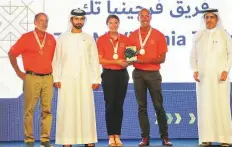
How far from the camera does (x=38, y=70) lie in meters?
6.12

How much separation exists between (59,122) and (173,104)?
2.05 m

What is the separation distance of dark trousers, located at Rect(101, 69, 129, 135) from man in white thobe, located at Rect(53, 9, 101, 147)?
6.4 inches

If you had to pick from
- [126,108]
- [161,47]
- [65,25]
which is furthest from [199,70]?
[65,25]

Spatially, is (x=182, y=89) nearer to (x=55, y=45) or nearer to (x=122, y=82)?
(x=122, y=82)

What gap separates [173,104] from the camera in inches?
297

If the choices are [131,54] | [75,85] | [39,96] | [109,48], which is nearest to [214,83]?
[131,54]

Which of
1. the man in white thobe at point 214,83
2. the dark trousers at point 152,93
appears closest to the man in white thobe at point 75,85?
the dark trousers at point 152,93

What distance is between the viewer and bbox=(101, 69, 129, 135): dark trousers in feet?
20.6

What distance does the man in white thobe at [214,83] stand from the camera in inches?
250

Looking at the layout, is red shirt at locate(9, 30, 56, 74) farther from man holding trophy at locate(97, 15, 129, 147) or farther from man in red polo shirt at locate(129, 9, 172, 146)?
man in red polo shirt at locate(129, 9, 172, 146)

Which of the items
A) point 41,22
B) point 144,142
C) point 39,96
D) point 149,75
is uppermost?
point 41,22

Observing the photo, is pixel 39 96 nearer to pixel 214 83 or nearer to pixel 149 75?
pixel 149 75

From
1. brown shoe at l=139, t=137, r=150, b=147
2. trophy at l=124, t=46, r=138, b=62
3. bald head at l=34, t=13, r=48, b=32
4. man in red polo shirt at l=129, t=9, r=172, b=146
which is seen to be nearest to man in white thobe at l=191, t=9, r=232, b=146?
man in red polo shirt at l=129, t=9, r=172, b=146

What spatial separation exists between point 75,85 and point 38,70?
1.53 ft
